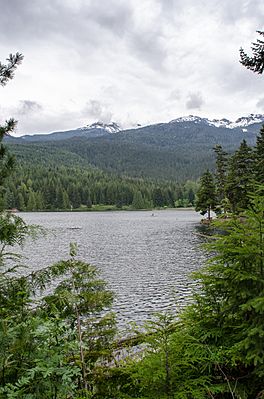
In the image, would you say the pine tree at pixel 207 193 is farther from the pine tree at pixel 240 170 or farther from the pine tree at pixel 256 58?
the pine tree at pixel 256 58

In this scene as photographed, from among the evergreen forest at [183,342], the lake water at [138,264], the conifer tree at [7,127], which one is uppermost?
the conifer tree at [7,127]

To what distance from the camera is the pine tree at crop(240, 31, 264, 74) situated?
17.6ft

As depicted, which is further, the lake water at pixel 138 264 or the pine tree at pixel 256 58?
the lake water at pixel 138 264

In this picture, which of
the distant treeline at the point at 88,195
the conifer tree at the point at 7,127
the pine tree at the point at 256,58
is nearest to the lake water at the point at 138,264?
the conifer tree at the point at 7,127

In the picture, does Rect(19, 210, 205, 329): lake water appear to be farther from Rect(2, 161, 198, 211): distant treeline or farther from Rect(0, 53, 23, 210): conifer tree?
Rect(2, 161, 198, 211): distant treeline

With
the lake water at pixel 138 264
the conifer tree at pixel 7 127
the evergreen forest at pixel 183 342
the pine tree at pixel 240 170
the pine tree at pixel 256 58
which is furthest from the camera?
the pine tree at pixel 240 170

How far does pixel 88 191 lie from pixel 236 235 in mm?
156987

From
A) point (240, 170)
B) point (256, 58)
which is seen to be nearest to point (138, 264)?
point (240, 170)

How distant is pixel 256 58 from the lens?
5453 mm

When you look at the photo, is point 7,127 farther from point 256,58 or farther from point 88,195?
point 88,195

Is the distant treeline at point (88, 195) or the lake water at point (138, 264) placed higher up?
the distant treeline at point (88, 195)

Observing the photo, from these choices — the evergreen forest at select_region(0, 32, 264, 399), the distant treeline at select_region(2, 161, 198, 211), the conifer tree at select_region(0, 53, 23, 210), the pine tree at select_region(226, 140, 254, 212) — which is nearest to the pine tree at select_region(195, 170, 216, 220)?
the pine tree at select_region(226, 140, 254, 212)

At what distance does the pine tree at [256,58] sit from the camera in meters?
5.36

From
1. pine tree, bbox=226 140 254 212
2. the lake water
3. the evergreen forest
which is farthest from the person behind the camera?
pine tree, bbox=226 140 254 212
